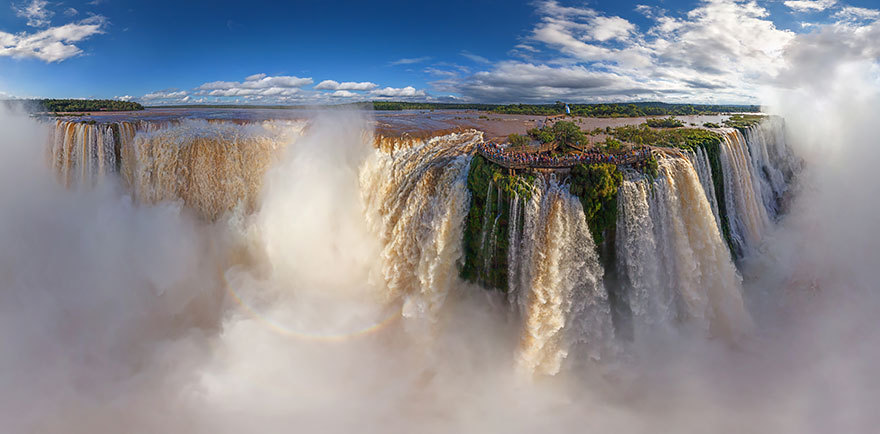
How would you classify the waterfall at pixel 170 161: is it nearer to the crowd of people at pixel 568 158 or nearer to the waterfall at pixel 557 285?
the crowd of people at pixel 568 158

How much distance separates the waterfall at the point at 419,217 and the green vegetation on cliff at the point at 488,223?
426 mm

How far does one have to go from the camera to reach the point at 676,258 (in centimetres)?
1482

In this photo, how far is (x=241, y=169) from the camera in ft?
70.9

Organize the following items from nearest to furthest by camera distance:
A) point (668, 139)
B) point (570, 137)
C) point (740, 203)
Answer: point (570, 137), point (668, 139), point (740, 203)

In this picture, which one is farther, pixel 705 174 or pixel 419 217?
pixel 705 174

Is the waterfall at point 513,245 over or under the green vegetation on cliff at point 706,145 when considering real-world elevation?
under

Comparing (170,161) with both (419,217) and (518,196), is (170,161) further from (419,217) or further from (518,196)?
(518,196)

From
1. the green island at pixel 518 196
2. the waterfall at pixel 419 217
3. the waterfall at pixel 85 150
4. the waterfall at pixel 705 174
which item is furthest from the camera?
the waterfall at pixel 85 150

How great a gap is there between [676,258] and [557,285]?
522cm

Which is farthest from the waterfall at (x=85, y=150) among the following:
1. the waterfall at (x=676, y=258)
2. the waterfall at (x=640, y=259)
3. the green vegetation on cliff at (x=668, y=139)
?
the green vegetation on cliff at (x=668, y=139)

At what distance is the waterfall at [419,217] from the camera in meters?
15.6

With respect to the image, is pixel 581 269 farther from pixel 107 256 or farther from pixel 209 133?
pixel 107 256

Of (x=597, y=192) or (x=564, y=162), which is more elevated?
(x=564, y=162)

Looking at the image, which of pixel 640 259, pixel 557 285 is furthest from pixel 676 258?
pixel 557 285
